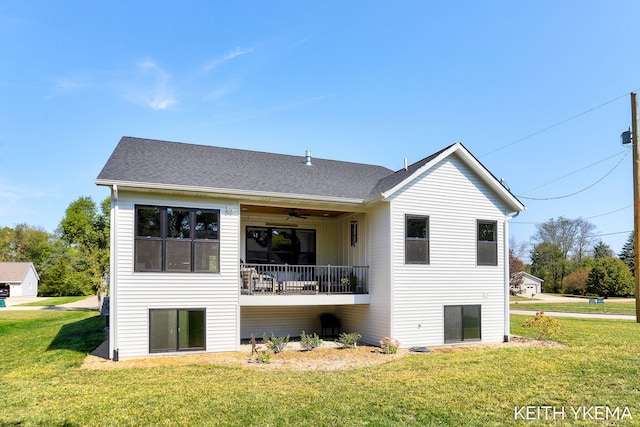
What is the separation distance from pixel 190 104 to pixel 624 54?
17.9m

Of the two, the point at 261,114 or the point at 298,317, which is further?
the point at 261,114

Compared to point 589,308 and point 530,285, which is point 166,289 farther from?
point 530,285

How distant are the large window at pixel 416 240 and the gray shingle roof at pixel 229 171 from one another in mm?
1845

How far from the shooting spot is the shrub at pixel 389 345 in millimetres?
11938

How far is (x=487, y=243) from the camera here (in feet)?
46.8

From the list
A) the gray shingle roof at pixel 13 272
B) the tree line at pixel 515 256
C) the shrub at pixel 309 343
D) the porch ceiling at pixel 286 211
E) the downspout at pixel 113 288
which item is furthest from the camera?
the gray shingle roof at pixel 13 272

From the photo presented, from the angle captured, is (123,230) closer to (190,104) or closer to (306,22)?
(190,104)

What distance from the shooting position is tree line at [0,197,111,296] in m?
30.3

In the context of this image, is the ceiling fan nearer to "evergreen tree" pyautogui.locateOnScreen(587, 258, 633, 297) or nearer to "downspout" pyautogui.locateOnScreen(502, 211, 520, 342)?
"downspout" pyautogui.locateOnScreen(502, 211, 520, 342)

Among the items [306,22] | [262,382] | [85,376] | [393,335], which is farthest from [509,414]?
[306,22]

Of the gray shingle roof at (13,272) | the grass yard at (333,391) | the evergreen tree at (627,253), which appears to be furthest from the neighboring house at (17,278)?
the evergreen tree at (627,253)

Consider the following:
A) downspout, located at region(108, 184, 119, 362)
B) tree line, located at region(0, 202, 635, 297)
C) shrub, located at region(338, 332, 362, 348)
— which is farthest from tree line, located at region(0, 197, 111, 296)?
shrub, located at region(338, 332, 362, 348)

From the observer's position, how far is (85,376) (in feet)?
29.3

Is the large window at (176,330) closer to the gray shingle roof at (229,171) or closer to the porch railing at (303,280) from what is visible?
the porch railing at (303,280)
